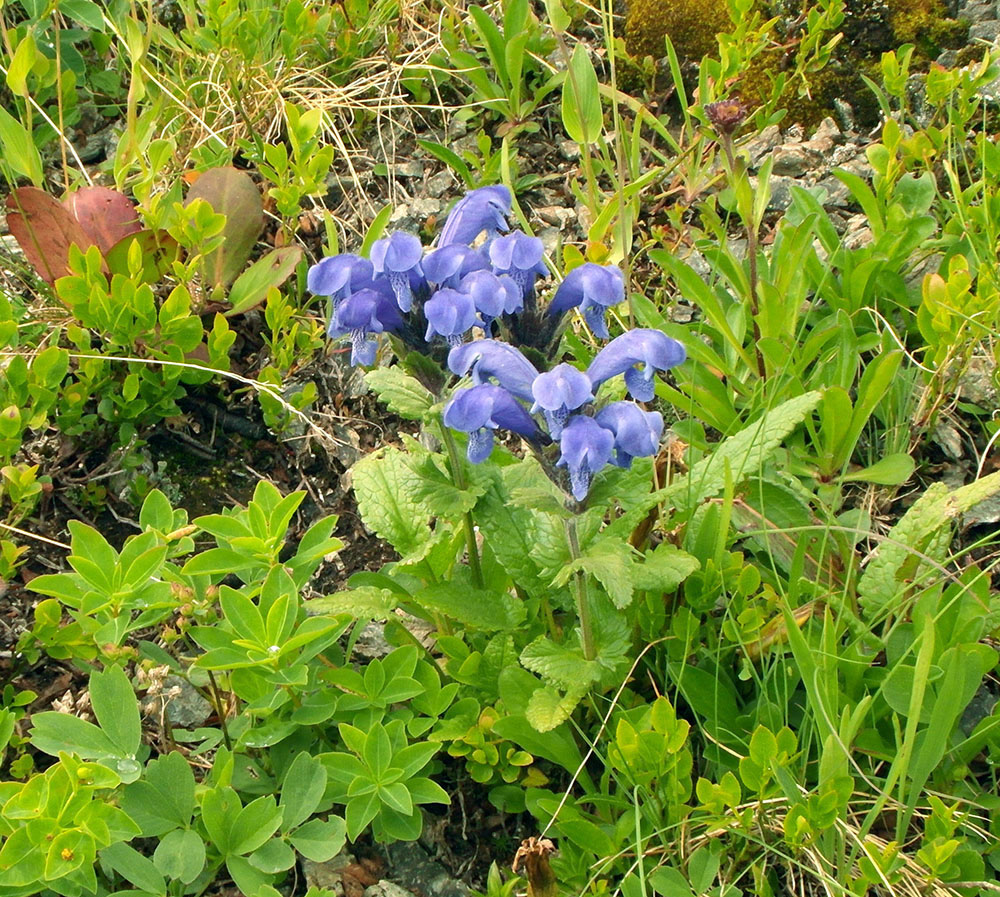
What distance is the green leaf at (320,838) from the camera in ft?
6.20

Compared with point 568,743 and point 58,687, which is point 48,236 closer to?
point 58,687

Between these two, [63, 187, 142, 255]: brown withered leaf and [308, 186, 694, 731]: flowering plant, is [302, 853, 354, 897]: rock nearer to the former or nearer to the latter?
[308, 186, 694, 731]: flowering plant

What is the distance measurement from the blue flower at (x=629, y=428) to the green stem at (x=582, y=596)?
0.29 meters

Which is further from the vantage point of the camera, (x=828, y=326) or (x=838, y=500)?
(x=828, y=326)

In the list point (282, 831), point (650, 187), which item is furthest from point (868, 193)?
point (282, 831)

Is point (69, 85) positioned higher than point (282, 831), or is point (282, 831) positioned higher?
point (69, 85)

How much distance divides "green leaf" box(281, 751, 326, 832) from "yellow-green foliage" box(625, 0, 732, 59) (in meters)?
2.81

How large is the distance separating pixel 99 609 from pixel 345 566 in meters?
0.77

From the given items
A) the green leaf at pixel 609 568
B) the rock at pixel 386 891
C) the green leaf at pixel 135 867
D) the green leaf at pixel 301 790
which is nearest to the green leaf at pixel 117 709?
the green leaf at pixel 135 867

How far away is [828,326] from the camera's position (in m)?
2.62

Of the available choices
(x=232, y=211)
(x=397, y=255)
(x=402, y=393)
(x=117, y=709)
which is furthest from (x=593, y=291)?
(x=232, y=211)

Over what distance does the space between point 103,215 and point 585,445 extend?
1869 mm

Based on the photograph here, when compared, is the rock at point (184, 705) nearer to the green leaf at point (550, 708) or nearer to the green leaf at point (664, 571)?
the green leaf at point (550, 708)

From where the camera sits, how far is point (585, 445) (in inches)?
65.7
